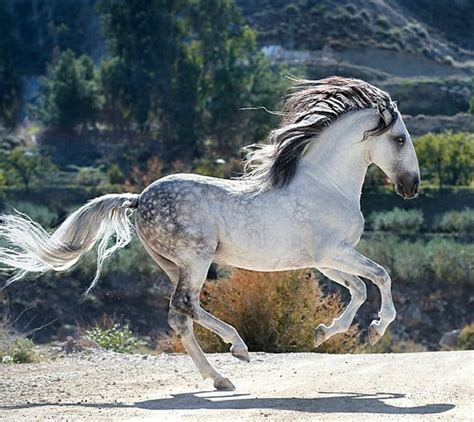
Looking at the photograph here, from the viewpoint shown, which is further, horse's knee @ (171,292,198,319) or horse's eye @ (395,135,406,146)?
horse's eye @ (395,135,406,146)

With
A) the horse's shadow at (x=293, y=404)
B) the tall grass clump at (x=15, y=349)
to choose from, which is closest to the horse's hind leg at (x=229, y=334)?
the horse's shadow at (x=293, y=404)

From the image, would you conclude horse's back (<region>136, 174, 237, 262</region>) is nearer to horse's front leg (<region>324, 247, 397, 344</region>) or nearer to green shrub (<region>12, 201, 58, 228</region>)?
horse's front leg (<region>324, 247, 397, 344</region>)

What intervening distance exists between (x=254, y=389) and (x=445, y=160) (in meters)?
50.0

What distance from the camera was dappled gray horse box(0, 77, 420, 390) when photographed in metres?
13.7

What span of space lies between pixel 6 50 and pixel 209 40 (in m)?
12.1

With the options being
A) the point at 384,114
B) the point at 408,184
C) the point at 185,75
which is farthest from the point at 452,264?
the point at 384,114

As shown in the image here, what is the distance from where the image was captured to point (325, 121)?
46.8ft

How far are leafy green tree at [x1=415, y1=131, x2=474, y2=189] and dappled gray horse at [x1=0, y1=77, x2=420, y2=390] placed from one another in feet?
158

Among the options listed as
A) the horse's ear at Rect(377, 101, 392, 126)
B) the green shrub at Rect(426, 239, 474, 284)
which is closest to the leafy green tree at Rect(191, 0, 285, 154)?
the green shrub at Rect(426, 239, 474, 284)

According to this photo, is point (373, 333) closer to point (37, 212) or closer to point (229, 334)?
point (229, 334)

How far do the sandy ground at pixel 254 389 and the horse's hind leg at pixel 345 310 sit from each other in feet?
1.63

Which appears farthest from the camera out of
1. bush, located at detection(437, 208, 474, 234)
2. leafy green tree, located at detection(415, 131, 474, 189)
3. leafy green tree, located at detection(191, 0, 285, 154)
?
leafy green tree, located at detection(191, 0, 285, 154)

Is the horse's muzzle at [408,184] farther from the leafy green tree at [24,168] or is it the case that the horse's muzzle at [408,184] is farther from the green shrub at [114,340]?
the leafy green tree at [24,168]

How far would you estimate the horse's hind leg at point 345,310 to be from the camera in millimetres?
13875
